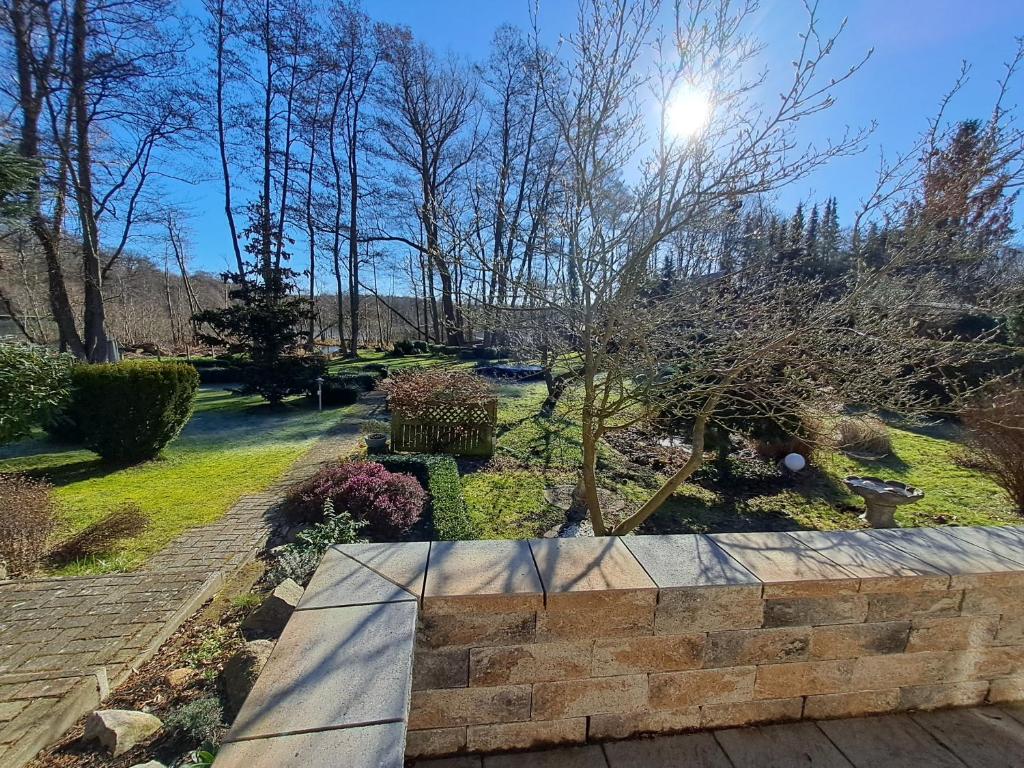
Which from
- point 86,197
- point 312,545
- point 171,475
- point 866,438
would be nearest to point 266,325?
point 86,197

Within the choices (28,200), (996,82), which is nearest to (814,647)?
(996,82)

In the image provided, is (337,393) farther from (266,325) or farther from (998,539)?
(998,539)

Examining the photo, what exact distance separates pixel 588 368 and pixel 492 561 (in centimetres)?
184

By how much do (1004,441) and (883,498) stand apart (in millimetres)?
1922

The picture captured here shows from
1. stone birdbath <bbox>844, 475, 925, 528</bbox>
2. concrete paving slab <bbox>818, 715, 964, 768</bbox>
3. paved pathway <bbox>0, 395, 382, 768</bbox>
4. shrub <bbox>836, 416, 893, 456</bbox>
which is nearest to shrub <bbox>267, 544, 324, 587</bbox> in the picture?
paved pathway <bbox>0, 395, 382, 768</bbox>

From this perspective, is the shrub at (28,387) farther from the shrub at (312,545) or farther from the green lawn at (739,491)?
the green lawn at (739,491)

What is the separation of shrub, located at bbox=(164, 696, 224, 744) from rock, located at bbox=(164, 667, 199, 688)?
29 centimetres

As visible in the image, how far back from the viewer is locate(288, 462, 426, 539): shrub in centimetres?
393

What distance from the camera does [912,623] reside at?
4.88ft

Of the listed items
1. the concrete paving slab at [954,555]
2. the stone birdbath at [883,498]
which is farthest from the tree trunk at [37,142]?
the stone birdbath at [883,498]

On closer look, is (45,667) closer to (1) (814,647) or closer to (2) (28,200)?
(1) (814,647)

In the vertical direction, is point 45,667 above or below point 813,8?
below

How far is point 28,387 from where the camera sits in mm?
4441

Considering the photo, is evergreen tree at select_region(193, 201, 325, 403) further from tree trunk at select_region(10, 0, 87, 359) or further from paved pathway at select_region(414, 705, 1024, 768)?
paved pathway at select_region(414, 705, 1024, 768)
